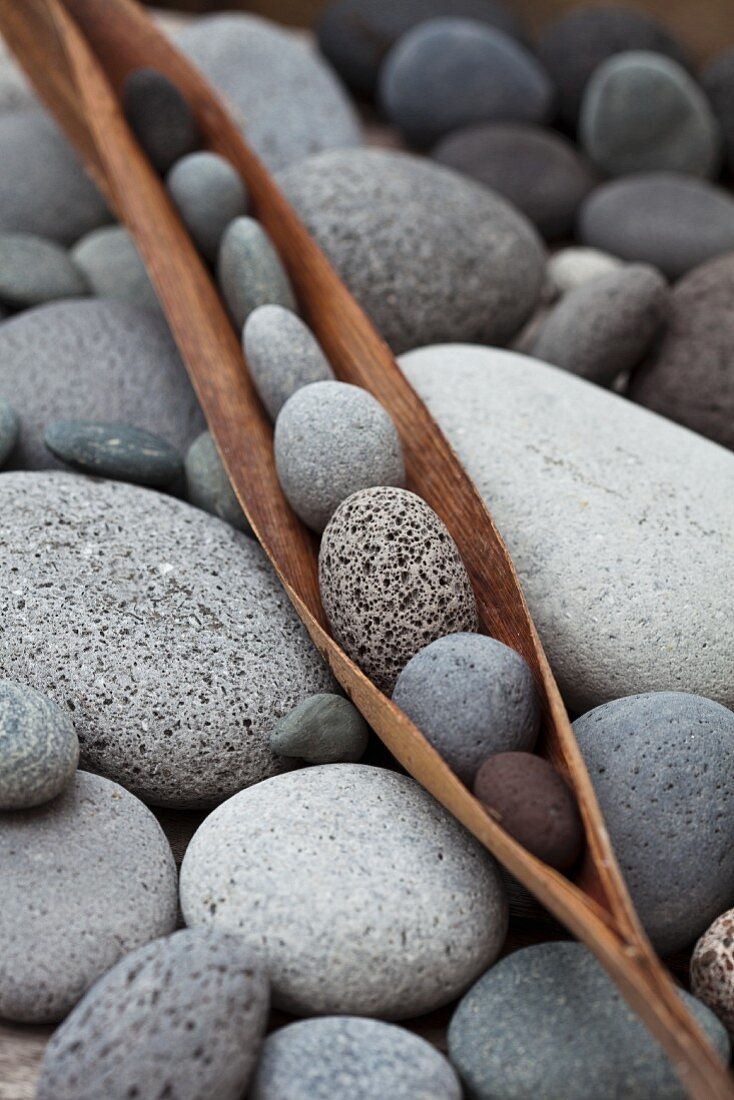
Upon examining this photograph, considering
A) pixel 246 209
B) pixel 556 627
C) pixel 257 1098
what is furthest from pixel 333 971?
pixel 246 209

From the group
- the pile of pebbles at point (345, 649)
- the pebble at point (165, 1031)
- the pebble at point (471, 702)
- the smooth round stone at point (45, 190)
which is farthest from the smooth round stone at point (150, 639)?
the smooth round stone at point (45, 190)

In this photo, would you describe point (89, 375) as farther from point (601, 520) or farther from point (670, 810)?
point (670, 810)

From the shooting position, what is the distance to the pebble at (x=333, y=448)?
5.61 ft

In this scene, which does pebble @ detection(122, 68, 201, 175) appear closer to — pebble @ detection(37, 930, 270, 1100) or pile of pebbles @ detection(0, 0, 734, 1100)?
pile of pebbles @ detection(0, 0, 734, 1100)

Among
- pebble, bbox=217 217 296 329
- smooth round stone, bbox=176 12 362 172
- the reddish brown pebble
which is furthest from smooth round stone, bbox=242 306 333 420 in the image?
smooth round stone, bbox=176 12 362 172

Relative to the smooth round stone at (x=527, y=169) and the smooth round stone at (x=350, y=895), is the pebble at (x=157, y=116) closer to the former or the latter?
the smooth round stone at (x=527, y=169)

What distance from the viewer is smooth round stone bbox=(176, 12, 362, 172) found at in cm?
298

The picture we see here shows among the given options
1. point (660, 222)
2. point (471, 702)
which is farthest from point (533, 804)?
point (660, 222)

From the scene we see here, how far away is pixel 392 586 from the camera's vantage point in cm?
154

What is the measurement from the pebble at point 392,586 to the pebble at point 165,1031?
487 millimetres

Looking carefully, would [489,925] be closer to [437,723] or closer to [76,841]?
[437,723]

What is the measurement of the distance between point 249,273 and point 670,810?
1260 millimetres

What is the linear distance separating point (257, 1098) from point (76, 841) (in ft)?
1.28

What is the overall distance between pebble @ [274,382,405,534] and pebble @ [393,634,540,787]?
1.24 ft
